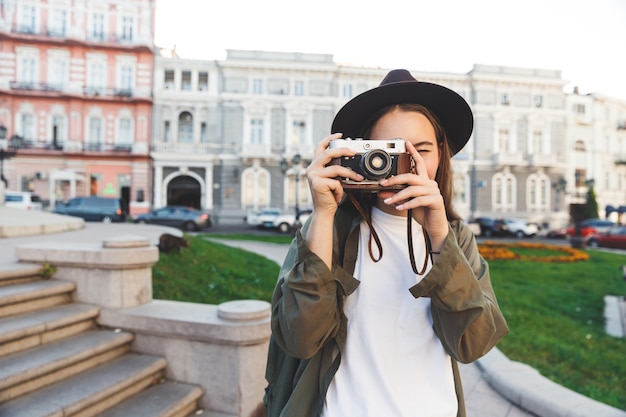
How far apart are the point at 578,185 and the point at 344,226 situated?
39.6 metres

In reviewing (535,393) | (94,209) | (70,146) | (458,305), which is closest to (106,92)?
(70,146)

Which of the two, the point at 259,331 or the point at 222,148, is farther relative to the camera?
the point at 222,148

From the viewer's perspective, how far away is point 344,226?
130 cm

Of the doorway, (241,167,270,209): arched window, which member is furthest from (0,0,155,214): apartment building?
(241,167,270,209): arched window

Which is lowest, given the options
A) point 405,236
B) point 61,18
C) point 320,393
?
point 320,393

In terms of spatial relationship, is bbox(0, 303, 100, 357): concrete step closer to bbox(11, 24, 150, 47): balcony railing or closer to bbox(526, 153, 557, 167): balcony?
bbox(11, 24, 150, 47): balcony railing

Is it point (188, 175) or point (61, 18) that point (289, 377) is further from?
point (61, 18)

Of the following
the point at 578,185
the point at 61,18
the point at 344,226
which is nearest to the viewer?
the point at 344,226

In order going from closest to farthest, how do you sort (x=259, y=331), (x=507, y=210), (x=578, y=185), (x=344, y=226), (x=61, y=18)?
(x=344, y=226)
(x=259, y=331)
(x=61, y=18)
(x=507, y=210)
(x=578, y=185)

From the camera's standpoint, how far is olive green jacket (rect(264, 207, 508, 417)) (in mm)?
1074

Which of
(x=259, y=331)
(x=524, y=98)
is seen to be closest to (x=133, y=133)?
(x=259, y=331)

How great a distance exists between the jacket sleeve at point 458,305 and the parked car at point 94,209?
19657mm

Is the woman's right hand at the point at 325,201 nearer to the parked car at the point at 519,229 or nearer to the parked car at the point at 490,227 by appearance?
the parked car at the point at 490,227

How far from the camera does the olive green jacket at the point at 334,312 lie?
107 centimetres
